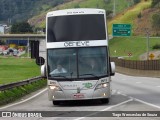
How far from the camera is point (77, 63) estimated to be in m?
21.2

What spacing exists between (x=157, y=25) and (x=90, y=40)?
403ft

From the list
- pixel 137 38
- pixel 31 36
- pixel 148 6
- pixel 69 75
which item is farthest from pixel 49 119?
pixel 148 6

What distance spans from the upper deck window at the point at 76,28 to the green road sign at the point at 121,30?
56613mm

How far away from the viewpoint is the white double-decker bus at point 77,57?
20.9 meters

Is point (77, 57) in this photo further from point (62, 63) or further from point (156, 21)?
point (156, 21)

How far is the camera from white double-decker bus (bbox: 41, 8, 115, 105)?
2088cm

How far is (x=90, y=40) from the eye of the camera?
2159cm

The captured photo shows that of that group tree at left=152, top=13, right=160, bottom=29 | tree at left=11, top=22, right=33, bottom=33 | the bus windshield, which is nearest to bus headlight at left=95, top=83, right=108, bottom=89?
the bus windshield

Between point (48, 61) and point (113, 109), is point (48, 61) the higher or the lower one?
the higher one

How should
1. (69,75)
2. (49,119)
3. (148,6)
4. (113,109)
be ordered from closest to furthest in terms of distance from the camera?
(49,119) → (113,109) → (69,75) → (148,6)

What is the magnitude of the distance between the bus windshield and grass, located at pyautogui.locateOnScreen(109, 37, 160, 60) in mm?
94794

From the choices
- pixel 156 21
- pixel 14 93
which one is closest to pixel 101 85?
pixel 14 93

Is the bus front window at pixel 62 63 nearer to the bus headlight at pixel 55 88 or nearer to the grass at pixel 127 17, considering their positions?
the bus headlight at pixel 55 88

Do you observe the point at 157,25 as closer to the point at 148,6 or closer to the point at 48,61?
the point at 148,6
